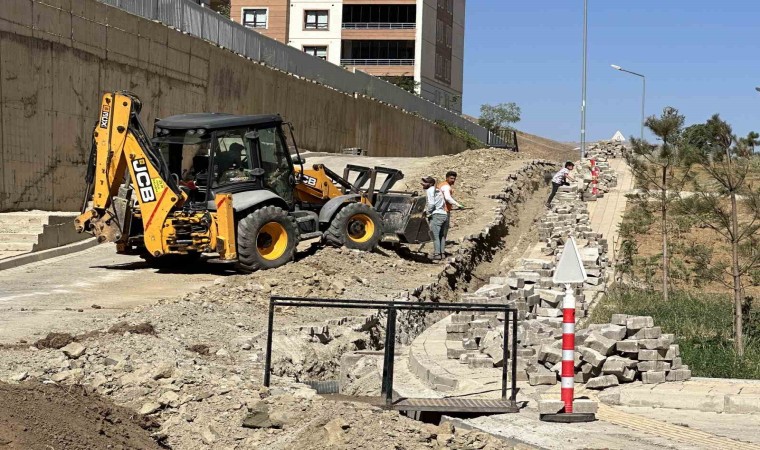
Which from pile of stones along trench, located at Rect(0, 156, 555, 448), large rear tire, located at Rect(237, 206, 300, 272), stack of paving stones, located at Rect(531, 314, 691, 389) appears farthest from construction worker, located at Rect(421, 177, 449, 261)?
stack of paving stones, located at Rect(531, 314, 691, 389)

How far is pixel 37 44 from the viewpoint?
2364 centimetres

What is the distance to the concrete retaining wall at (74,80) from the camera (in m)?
22.9

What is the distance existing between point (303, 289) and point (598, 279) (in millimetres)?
6566

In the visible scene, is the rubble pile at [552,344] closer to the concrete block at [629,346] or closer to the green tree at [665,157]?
the concrete block at [629,346]

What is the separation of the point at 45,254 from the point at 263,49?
725 inches

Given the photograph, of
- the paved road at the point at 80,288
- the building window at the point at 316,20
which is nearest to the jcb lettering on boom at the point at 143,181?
the paved road at the point at 80,288

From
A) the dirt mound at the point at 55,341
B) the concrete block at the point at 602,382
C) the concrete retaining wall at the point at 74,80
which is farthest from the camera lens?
the concrete retaining wall at the point at 74,80

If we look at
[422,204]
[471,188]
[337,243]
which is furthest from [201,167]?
[471,188]

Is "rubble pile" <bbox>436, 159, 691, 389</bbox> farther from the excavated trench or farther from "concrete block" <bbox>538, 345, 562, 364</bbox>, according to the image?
the excavated trench

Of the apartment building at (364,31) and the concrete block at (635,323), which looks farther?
the apartment building at (364,31)

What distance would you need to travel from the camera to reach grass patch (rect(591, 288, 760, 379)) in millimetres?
12695

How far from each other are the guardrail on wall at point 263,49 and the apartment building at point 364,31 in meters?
13.4

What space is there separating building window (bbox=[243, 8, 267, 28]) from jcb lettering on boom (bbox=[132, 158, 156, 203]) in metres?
51.0

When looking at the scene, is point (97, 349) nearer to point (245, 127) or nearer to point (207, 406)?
point (207, 406)
